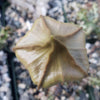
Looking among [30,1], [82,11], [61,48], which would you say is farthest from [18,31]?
[61,48]

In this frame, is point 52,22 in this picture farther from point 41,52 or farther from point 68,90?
point 68,90

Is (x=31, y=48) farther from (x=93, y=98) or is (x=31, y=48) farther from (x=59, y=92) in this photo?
(x=93, y=98)

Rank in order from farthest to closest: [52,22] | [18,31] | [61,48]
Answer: [18,31] → [52,22] → [61,48]

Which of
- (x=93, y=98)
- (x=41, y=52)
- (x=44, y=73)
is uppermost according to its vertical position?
(x=41, y=52)

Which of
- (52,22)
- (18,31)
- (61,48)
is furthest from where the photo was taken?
(18,31)

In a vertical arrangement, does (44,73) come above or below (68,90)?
above

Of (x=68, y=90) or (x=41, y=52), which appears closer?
(x=41, y=52)
